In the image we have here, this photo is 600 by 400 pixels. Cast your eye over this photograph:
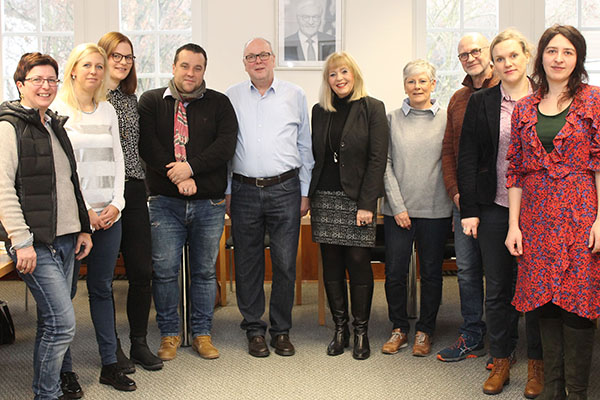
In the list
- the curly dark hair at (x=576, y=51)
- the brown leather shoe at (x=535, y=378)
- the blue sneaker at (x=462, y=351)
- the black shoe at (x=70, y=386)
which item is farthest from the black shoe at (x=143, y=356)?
the curly dark hair at (x=576, y=51)

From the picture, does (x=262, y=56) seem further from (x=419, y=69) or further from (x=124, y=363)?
(x=124, y=363)

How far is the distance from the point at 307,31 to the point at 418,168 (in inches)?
87.4

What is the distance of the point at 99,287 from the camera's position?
2801 mm

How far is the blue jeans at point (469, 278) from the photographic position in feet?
10.3

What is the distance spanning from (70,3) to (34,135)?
340 cm

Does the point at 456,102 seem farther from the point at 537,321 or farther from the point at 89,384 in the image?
the point at 89,384

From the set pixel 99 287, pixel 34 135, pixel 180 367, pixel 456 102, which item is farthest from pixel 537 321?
pixel 34 135

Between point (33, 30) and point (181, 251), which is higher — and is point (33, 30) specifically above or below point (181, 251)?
above

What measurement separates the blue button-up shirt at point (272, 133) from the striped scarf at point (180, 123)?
0.88ft

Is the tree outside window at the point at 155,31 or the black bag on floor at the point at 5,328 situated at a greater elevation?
the tree outside window at the point at 155,31

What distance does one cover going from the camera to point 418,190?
321 cm

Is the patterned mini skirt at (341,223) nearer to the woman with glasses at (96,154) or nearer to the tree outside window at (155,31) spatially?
the woman with glasses at (96,154)

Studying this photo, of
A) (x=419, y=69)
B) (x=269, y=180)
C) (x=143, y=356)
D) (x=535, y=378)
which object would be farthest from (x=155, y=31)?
(x=535, y=378)

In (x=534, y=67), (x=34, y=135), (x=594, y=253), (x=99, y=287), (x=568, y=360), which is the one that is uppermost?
(x=534, y=67)
